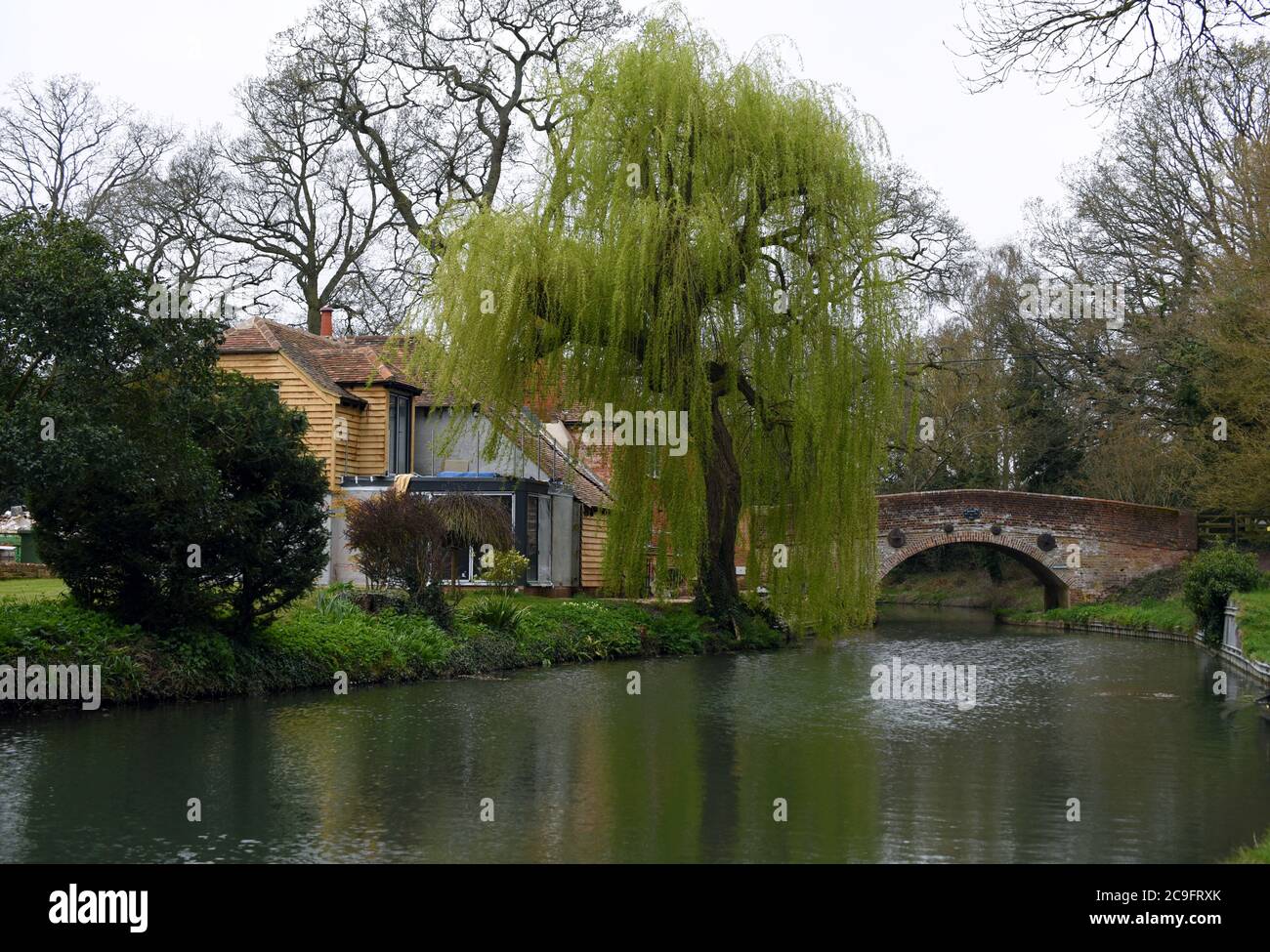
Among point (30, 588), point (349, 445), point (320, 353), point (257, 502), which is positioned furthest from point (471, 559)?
point (257, 502)

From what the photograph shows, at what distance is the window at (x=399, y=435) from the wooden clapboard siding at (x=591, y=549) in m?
4.39

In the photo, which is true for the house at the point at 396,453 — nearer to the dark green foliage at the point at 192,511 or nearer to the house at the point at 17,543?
the house at the point at 17,543

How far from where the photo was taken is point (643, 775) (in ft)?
38.5

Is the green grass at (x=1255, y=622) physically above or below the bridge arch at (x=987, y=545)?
below

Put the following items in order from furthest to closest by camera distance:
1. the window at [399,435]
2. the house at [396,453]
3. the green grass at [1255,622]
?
the window at [399,435]
the house at [396,453]
the green grass at [1255,622]

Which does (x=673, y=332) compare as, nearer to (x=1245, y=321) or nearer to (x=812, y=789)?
(x=812, y=789)

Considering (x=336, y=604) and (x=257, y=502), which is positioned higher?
(x=257, y=502)

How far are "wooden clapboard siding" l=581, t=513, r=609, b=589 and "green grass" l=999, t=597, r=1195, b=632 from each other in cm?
1346

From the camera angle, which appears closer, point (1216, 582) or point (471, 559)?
point (1216, 582)

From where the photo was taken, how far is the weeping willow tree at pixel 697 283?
66.4ft

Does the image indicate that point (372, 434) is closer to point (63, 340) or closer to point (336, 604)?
point (336, 604)

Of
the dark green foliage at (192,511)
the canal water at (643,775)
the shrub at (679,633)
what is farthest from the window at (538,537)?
the dark green foliage at (192,511)

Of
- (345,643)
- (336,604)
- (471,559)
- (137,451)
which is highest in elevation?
(137,451)

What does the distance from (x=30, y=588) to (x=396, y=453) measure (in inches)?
374
